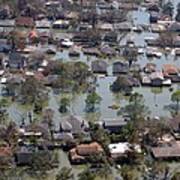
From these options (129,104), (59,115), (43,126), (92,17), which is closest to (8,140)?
(43,126)

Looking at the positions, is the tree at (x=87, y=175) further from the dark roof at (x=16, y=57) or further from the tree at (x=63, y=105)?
the dark roof at (x=16, y=57)

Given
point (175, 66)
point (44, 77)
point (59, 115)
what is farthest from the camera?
point (175, 66)

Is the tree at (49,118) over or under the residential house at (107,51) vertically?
over

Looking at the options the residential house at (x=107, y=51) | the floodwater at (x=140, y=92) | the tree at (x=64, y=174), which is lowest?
the floodwater at (x=140, y=92)

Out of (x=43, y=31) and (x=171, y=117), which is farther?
(x=43, y=31)

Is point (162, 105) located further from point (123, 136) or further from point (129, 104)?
point (123, 136)

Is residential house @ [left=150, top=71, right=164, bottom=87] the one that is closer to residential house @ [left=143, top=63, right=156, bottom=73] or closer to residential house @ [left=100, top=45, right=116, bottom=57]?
residential house @ [left=143, top=63, right=156, bottom=73]

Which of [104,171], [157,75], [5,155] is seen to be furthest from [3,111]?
[157,75]

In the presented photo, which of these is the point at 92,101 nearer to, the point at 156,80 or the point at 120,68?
the point at 156,80

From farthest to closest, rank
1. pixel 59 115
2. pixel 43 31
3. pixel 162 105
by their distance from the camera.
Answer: pixel 43 31
pixel 162 105
pixel 59 115

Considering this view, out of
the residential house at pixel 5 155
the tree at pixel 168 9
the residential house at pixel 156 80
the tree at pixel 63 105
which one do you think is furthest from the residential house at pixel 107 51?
the residential house at pixel 5 155
